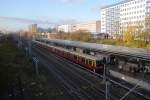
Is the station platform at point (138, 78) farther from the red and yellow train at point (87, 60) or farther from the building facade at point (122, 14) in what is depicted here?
the building facade at point (122, 14)

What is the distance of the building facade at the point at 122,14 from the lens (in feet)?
367

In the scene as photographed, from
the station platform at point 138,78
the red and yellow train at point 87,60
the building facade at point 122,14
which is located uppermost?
the building facade at point 122,14

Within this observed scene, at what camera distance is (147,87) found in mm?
25703

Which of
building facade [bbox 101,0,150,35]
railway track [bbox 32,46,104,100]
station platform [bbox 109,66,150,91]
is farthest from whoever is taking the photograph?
building facade [bbox 101,0,150,35]

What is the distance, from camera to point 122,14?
13325cm

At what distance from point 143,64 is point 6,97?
820 inches

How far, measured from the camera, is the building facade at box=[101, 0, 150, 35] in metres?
112

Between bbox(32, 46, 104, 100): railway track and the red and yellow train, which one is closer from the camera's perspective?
bbox(32, 46, 104, 100): railway track

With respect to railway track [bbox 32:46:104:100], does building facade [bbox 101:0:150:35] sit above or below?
above

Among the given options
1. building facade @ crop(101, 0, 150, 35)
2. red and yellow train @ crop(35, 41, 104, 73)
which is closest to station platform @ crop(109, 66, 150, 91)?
red and yellow train @ crop(35, 41, 104, 73)

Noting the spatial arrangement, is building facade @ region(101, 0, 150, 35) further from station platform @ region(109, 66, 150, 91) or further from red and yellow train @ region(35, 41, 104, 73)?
station platform @ region(109, 66, 150, 91)

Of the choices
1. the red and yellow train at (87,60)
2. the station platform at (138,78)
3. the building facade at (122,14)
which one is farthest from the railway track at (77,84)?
the building facade at (122,14)

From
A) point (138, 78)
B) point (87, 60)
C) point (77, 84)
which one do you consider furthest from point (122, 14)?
point (77, 84)

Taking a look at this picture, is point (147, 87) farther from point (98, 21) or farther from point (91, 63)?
point (98, 21)
